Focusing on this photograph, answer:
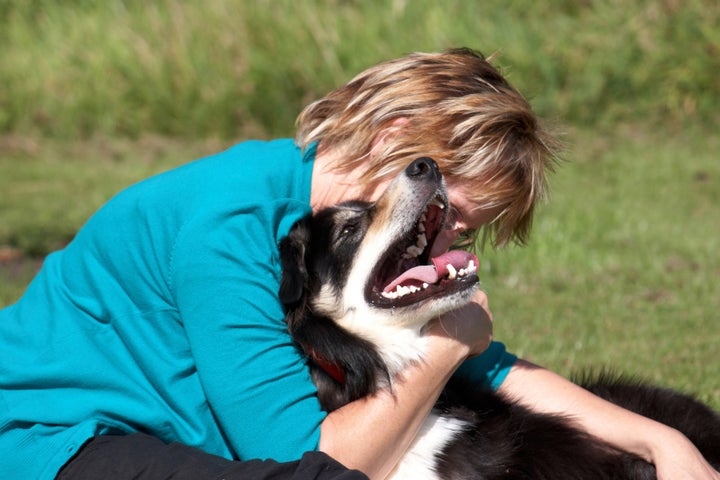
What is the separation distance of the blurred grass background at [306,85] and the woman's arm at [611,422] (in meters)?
3.75

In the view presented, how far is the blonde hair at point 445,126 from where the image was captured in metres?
3.13

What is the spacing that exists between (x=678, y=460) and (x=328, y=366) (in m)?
1.16

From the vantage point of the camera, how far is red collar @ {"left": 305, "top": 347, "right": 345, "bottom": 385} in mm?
3018

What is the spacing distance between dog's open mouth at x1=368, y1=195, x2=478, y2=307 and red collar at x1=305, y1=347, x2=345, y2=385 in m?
0.25

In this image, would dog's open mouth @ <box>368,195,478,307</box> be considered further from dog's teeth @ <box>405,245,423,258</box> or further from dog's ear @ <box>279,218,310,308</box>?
dog's ear @ <box>279,218,310,308</box>

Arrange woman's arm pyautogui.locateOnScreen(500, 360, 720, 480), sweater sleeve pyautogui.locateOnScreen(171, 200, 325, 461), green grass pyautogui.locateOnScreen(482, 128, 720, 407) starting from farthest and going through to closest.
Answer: green grass pyautogui.locateOnScreen(482, 128, 720, 407) → woman's arm pyautogui.locateOnScreen(500, 360, 720, 480) → sweater sleeve pyautogui.locateOnScreen(171, 200, 325, 461)

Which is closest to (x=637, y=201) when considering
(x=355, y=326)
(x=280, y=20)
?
(x=280, y=20)

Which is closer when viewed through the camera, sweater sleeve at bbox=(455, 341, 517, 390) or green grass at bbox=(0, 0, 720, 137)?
sweater sleeve at bbox=(455, 341, 517, 390)

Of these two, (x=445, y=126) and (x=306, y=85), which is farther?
(x=306, y=85)

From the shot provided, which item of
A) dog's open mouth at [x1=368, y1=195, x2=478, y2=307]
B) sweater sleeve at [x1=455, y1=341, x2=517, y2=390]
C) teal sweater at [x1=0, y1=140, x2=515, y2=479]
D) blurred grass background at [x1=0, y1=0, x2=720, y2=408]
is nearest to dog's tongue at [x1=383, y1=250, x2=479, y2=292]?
dog's open mouth at [x1=368, y1=195, x2=478, y2=307]

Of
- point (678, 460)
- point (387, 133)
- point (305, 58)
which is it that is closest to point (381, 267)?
point (387, 133)

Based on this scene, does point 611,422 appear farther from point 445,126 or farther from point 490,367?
point 445,126

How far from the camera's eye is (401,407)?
9.62 ft

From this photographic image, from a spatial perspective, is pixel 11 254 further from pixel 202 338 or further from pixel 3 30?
pixel 3 30
